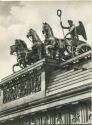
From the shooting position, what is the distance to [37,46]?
84.8 feet

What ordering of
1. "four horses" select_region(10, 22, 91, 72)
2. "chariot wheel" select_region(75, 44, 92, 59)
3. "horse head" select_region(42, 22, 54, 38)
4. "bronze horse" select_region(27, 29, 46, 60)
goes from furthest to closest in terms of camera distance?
"bronze horse" select_region(27, 29, 46, 60), "horse head" select_region(42, 22, 54, 38), "four horses" select_region(10, 22, 91, 72), "chariot wheel" select_region(75, 44, 92, 59)

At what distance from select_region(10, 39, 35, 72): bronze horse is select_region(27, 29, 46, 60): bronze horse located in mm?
549

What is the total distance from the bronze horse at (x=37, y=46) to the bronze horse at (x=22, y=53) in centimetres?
55

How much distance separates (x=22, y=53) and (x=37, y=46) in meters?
2.19

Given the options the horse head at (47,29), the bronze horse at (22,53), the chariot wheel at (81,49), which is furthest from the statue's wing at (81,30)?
the bronze horse at (22,53)

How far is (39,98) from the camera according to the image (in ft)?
76.1

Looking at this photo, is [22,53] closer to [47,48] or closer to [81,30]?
[47,48]

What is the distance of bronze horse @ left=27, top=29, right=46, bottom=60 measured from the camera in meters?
25.7

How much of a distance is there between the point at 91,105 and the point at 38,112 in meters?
4.72

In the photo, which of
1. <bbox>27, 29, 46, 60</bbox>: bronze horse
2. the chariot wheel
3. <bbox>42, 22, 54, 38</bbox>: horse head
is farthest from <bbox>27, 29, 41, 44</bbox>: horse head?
the chariot wheel

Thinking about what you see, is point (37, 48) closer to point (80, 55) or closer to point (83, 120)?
point (80, 55)

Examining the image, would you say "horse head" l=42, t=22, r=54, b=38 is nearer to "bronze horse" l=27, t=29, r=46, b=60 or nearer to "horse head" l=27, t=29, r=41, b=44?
"bronze horse" l=27, t=29, r=46, b=60

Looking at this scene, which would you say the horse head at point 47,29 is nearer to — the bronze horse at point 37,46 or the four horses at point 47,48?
the four horses at point 47,48

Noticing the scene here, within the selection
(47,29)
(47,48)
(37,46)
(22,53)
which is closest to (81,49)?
(47,48)
